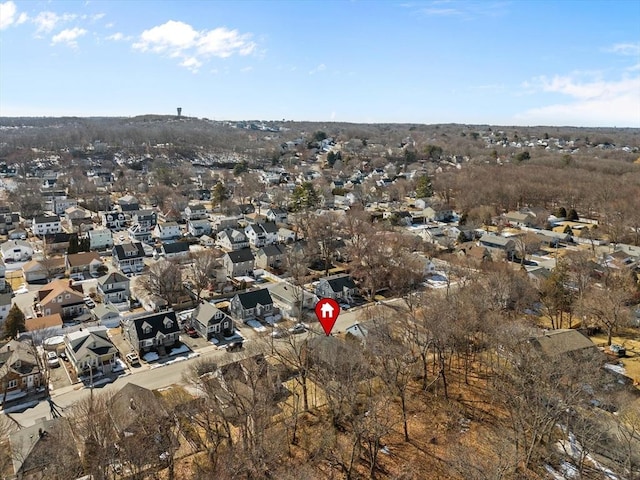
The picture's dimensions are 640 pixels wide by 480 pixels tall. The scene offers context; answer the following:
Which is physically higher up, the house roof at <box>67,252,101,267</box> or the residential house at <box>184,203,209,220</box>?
the residential house at <box>184,203,209,220</box>

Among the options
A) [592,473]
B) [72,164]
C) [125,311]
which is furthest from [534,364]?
[72,164]

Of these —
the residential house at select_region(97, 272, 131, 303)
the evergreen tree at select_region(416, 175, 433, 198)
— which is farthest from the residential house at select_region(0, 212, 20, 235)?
the evergreen tree at select_region(416, 175, 433, 198)

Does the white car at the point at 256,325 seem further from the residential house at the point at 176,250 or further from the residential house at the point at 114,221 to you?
the residential house at the point at 114,221

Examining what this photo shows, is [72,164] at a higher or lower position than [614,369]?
higher

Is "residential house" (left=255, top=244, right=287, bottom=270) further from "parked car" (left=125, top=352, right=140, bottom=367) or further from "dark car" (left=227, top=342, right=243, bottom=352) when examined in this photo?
"parked car" (left=125, top=352, right=140, bottom=367)

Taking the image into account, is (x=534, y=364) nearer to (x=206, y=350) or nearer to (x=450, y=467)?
(x=450, y=467)

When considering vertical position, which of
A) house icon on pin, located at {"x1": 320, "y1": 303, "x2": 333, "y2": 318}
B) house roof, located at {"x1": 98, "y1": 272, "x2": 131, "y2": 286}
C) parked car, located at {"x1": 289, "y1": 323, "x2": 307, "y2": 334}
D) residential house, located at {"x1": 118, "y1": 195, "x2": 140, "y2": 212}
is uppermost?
residential house, located at {"x1": 118, "y1": 195, "x2": 140, "y2": 212}
